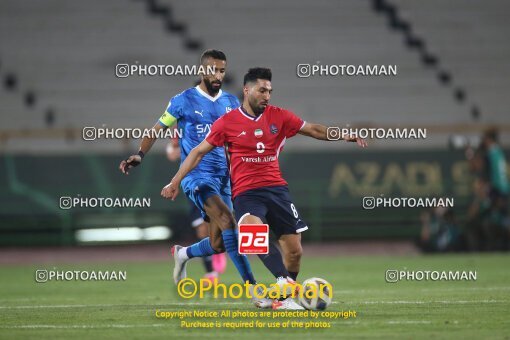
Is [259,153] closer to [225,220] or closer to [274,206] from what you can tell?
[274,206]

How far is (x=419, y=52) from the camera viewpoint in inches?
1025

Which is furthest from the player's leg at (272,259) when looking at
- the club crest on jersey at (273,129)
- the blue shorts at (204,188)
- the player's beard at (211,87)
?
the player's beard at (211,87)

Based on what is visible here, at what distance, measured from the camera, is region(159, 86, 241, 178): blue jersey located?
35.2 feet

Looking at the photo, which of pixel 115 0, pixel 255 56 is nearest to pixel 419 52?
pixel 255 56

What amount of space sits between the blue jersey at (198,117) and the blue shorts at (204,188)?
0.06 meters

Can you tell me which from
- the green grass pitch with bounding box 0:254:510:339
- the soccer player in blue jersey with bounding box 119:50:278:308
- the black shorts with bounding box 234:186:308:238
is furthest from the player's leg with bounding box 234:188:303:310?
the soccer player in blue jersey with bounding box 119:50:278:308

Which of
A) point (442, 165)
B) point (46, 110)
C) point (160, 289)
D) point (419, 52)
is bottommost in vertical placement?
point (160, 289)

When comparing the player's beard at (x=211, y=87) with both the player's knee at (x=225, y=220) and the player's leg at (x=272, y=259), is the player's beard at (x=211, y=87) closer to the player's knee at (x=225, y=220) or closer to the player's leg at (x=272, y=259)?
the player's knee at (x=225, y=220)

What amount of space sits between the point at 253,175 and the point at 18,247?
12420mm

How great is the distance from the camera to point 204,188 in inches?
420

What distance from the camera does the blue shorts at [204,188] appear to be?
10656mm

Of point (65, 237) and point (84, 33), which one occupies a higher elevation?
point (84, 33)

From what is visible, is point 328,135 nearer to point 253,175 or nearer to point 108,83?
point 253,175

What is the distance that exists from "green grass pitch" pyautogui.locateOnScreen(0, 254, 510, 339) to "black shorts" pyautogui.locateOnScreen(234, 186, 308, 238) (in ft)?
2.73
